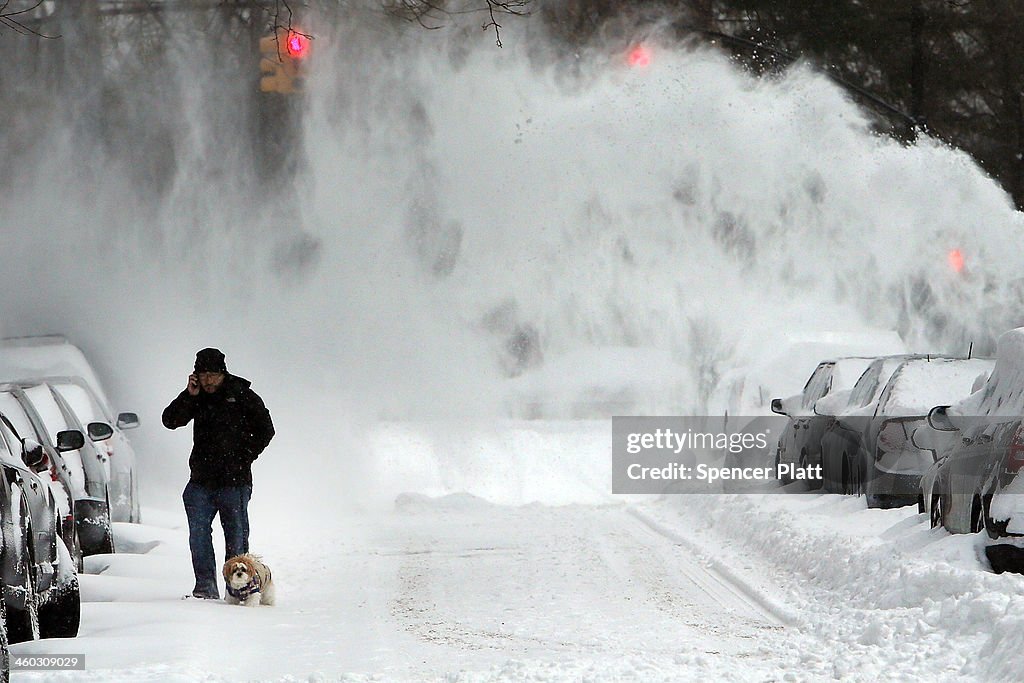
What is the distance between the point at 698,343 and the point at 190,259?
23.6 ft

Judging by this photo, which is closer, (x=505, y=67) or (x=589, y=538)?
(x=589, y=538)

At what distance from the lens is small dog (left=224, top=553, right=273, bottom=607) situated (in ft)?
27.6

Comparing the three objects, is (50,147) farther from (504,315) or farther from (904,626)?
(904,626)

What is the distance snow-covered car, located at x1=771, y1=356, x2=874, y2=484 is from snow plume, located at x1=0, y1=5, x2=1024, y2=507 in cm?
453

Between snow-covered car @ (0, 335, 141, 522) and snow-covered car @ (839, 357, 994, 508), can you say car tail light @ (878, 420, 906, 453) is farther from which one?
snow-covered car @ (0, 335, 141, 522)

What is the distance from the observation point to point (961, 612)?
694 centimetres

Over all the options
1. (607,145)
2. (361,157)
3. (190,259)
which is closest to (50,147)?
(190,259)

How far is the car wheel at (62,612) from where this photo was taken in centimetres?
666

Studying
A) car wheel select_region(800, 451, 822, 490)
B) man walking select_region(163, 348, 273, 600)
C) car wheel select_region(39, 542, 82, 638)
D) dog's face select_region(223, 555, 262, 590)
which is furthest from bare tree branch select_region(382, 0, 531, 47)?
car wheel select_region(800, 451, 822, 490)

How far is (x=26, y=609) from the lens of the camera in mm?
6090

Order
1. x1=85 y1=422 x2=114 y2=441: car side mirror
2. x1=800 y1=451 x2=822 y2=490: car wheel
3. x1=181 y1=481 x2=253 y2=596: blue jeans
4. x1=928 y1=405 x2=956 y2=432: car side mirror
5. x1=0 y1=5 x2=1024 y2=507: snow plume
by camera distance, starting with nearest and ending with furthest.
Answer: x1=181 y1=481 x2=253 y2=596: blue jeans < x1=928 y1=405 x2=956 y2=432: car side mirror < x1=85 y1=422 x2=114 y2=441: car side mirror < x1=800 y1=451 x2=822 y2=490: car wheel < x1=0 y1=5 x2=1024 y2=507: snow plume

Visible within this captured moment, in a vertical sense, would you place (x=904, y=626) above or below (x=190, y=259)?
below

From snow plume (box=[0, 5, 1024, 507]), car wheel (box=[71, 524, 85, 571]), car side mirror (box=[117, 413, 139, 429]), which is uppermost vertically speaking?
snow plume (box=[0, 5, 1024, 507])

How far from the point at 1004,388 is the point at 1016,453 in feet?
4.02
